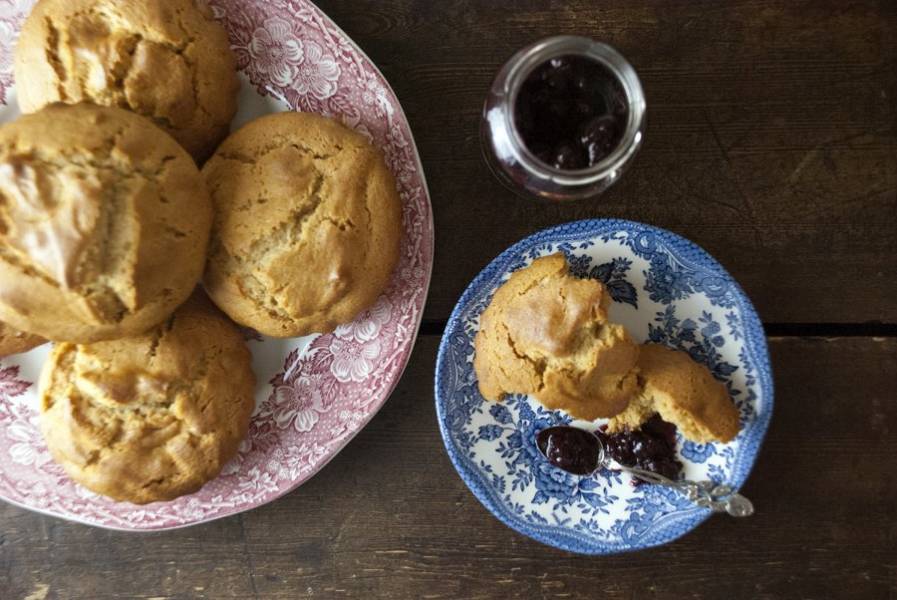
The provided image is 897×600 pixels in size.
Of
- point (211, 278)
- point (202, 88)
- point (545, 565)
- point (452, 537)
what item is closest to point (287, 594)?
point (452, 537)

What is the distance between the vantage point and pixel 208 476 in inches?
63.7

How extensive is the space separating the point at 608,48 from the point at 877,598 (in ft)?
5.56

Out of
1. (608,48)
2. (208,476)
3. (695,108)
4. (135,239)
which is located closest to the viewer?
(135,239)

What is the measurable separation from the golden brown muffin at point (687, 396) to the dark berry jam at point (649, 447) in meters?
0.07

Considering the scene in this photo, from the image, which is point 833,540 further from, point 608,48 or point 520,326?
point 608,48

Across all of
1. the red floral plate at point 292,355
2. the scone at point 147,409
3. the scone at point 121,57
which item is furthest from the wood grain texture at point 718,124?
the scone at point 147,409

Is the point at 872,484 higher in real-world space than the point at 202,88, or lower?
lower

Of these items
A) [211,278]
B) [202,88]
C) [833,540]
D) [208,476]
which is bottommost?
[833,540]

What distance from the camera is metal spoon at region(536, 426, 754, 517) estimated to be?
1.66m

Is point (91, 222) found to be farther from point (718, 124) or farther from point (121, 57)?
point (718, 124)

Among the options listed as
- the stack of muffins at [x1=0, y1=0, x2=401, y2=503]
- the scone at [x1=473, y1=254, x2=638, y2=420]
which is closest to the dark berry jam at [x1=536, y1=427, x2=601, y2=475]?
the scone at [x1=473, y1=254, x2=638, y2=420]

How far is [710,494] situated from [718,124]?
1.00m

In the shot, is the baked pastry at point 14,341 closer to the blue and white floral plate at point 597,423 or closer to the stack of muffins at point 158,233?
the stack of muffins at point 158,233

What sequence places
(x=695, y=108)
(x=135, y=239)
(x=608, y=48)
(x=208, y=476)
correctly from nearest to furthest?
(x=135, y=239) < (x=608, y=48) < (x=208, y=476) < (x=695, y=108)
